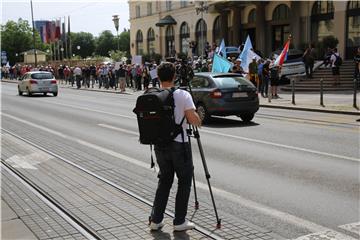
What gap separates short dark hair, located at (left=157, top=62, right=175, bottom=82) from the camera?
16.4 ft

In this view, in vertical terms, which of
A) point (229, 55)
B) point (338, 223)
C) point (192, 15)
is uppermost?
point (192, 15)

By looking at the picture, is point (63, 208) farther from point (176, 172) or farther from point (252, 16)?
point (252, 16)

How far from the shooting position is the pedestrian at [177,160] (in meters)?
4.89

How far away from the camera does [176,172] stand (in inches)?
199

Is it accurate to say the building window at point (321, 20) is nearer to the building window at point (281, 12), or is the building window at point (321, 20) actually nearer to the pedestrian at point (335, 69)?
the building window at point (281, 12)

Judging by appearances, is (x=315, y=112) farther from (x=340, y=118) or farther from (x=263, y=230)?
(x=263, y=230)

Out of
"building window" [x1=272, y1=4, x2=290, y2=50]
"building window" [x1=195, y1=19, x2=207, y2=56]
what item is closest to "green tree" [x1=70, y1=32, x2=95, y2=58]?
"building window" [x1=195, y1=19, x2=207, y2=56]

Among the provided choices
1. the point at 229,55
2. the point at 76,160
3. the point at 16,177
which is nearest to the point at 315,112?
the point at 76,160

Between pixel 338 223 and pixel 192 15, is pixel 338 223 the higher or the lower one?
the lower one

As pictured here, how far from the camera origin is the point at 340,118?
15.3 m

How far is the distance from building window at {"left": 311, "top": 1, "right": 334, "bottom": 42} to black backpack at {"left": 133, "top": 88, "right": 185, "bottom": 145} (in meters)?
33.6

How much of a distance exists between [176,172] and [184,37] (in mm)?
50565

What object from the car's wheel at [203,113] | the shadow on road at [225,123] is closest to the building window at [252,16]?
the shadow on road at [225,123]

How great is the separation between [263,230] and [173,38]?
53.0 metres
